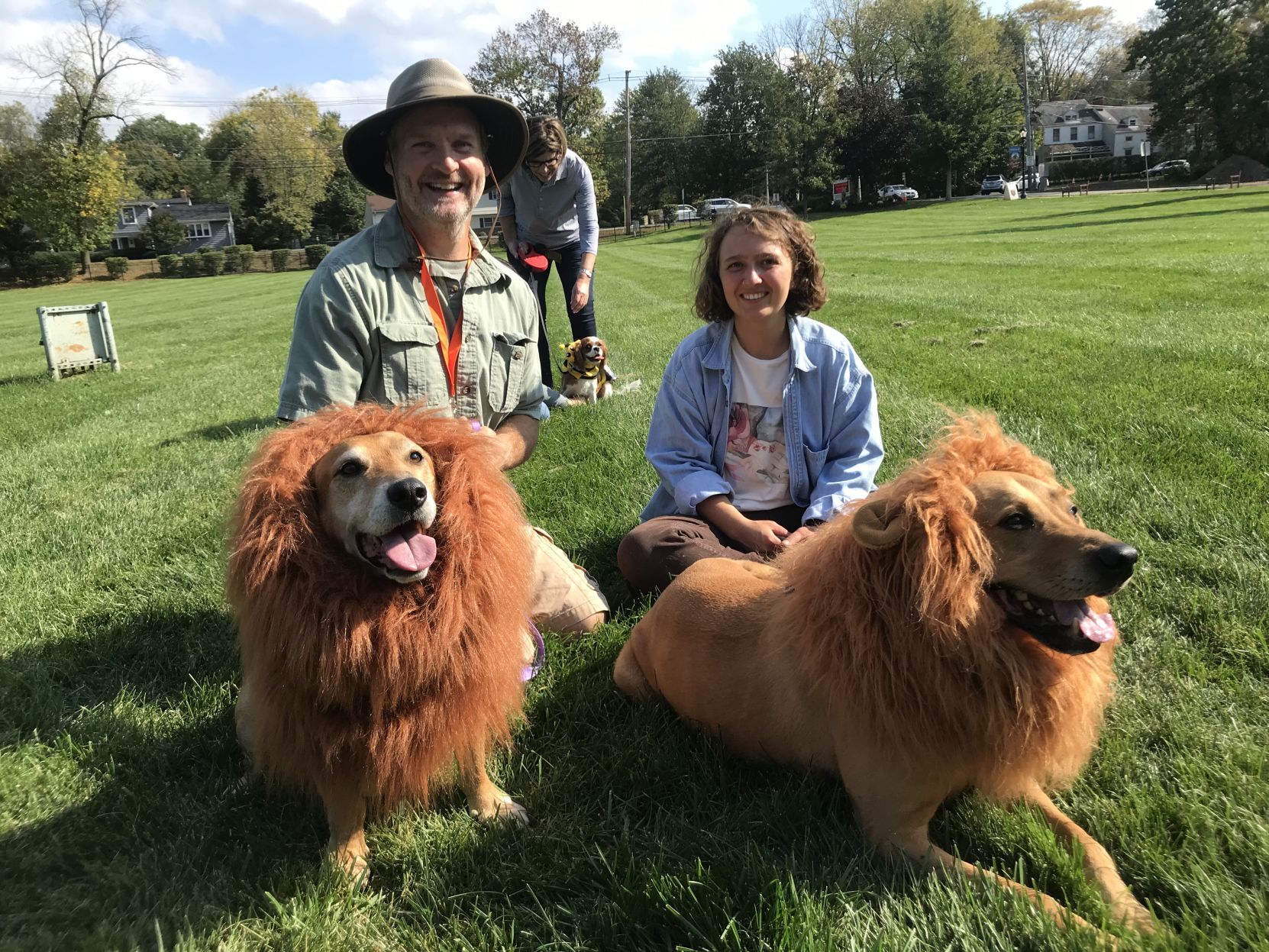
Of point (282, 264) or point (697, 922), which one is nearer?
point (697, 922)

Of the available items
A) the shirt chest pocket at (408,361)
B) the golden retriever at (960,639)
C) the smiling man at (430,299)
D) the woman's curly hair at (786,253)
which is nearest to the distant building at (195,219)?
the smiling man at (430,299)

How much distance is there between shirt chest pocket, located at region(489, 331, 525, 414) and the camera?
3594 millimetres

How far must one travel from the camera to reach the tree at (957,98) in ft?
189

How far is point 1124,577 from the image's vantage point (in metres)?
1.75

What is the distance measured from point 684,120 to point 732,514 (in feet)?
247

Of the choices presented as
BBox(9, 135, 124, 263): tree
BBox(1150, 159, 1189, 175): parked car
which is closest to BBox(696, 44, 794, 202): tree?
BBox(1150, 159, 1189, 175): parked car

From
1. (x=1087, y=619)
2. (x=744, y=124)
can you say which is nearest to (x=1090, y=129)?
(x=744, y=124)

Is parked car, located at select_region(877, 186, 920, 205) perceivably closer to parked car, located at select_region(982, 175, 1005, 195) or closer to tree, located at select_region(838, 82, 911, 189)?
tree, located at select_region(838, 82, 911, 189)

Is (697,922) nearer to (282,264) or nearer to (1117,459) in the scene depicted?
(1117,459)

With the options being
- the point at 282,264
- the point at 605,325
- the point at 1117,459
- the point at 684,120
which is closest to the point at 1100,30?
the point at 684,120

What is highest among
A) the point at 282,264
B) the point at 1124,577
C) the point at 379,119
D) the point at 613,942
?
the point at 282,264

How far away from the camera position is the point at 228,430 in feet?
26.7

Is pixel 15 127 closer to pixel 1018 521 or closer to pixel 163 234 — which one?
pixel 163 234

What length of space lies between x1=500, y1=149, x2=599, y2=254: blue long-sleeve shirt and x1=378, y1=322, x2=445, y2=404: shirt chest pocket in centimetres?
452
